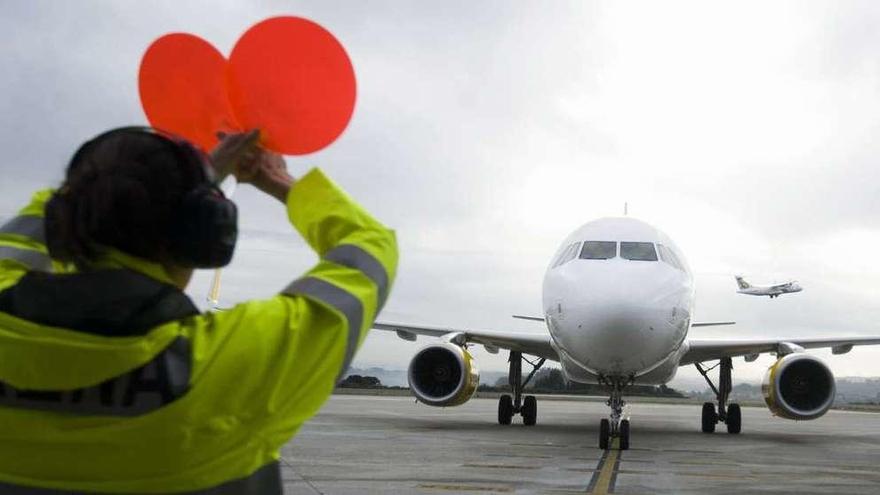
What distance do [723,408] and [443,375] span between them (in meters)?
5.52

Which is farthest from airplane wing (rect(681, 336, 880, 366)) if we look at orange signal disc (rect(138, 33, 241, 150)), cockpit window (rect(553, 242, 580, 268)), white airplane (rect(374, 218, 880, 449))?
orange signal disc (rect(138, 33, 241, 150))

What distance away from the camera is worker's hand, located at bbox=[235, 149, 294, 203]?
1.58 metres

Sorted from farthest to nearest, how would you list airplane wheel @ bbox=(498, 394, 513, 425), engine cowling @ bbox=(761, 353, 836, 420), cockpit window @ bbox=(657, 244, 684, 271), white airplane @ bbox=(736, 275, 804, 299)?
white airplane @ bbox=(736, 275, 804, 299), airplane wheel @ bbox=(498, 394, 513, 425), engine cowling @ bbox=(761, 353, 836, 420), cockpit window @ bbox=(657, 244, 684, 271)

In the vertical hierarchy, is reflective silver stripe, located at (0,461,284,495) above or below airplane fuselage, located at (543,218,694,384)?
below

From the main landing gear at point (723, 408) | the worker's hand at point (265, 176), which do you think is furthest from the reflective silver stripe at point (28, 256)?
the main landing gear at point (723, 408)

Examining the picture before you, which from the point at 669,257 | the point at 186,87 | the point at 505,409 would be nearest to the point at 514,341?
the point at 505,409

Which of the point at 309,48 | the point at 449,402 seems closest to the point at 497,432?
the point at 449,402

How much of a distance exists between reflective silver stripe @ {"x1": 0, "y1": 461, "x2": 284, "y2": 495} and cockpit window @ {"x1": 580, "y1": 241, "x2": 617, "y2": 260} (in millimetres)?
11159

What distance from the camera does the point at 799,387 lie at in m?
13.8

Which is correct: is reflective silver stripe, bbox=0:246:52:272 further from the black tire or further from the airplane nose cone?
the black tire

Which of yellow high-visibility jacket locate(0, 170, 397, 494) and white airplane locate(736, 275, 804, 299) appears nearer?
yellow high-visibility jacket locate(0, 170, 397, 494)

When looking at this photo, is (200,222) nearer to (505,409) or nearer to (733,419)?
(505,409)

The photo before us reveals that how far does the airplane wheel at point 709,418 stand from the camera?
16953 mm

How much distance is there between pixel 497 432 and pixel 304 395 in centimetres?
1339
